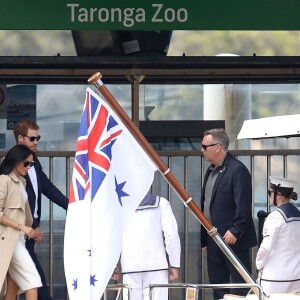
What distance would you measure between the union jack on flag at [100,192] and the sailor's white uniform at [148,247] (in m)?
2.67

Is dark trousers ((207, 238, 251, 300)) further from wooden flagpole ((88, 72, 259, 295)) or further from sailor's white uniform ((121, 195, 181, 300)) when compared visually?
wooden flagpole ((88, 72, 259, 295))

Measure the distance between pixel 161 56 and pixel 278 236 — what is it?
2.31 m

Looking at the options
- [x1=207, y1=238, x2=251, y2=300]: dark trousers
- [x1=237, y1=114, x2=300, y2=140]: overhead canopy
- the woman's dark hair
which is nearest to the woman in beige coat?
the woman's dark hair

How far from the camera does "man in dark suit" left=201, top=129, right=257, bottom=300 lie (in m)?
11.5

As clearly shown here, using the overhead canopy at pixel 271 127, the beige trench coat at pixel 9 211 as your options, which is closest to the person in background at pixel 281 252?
the overhead canopy at pixel 271 127

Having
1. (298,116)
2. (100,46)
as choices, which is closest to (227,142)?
(298,116)

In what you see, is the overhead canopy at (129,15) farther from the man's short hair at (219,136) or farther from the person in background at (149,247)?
the person in background at (149,247)

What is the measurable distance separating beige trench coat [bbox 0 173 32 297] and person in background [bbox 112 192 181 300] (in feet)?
3.42

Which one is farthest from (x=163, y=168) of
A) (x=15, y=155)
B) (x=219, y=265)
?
(x=219, y=265)

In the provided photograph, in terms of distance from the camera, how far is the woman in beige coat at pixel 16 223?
11156mm

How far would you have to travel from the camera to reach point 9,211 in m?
11.2

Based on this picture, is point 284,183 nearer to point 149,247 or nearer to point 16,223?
point 149,247

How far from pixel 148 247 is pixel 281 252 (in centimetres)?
118

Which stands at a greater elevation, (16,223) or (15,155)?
(15,155)
